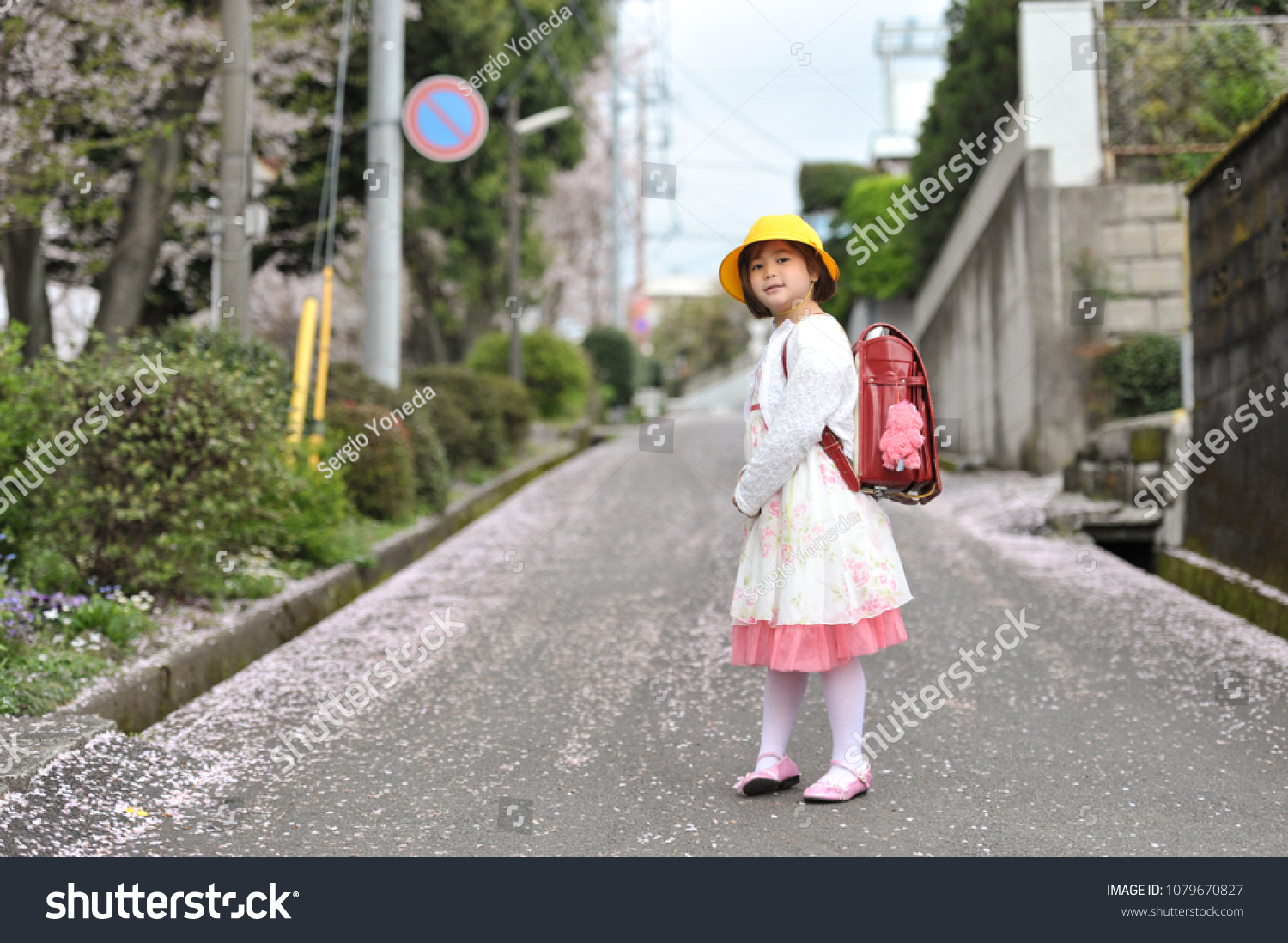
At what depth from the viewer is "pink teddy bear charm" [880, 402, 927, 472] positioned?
338 centimetres

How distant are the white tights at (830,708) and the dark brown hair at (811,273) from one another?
109 cm

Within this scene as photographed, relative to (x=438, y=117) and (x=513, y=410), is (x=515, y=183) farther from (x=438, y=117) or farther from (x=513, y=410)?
(x=438, y=117)

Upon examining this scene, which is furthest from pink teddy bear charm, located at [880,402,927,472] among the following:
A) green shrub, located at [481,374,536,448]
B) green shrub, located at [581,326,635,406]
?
green shrub, located at [581,326,635,406]

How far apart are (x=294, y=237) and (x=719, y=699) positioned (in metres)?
12.9

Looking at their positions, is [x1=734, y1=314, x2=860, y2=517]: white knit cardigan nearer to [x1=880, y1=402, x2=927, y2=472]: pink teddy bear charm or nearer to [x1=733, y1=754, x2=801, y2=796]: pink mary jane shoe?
[x1=880, y1=402, x2=927, y2=472]: pink teddy bear charm

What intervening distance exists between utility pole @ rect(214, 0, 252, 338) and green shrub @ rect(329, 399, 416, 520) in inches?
39.4

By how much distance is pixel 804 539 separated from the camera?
3.48m

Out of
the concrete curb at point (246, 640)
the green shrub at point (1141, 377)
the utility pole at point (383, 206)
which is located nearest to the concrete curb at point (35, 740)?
the concrete curb at point (246, 640)

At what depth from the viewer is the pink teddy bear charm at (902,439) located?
133 inches

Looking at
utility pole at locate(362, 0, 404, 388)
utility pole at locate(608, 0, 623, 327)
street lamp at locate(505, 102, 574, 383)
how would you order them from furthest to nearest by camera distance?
utility pole at locate(608, 0, 623, 327) < street lamp at locate(505, 102, 574, 383) < utility pole at locate(362, 0, 404, 388)

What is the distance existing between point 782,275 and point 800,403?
16.2 inches

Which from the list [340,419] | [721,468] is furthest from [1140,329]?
[340,419]

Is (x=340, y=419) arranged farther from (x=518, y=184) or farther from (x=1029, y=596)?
(x=518, y=184)

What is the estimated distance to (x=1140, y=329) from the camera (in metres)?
11.9
